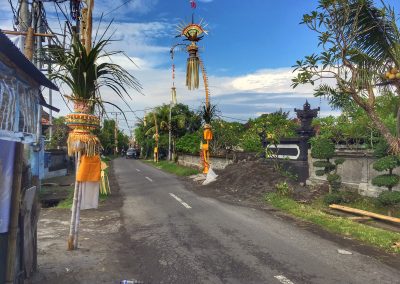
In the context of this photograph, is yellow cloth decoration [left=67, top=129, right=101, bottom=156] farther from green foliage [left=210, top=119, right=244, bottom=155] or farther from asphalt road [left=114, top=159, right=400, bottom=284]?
green foliage [left=210, top=119, right=244, bottom=155]

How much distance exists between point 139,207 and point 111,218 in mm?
1992

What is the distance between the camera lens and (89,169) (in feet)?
23.8

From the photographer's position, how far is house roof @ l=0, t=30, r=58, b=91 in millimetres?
3656

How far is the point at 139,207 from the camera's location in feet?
42.1

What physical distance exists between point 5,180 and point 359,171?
12.5 m

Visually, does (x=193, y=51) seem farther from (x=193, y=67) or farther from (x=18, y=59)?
(x=18, y=59)

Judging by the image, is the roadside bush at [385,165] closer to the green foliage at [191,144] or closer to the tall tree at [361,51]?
the tall tree at [361,51]

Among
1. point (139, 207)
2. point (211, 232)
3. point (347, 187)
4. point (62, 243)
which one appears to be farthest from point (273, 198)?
point (62, 243)

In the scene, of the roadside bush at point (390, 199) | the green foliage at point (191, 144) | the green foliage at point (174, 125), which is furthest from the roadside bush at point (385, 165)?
the green foliage at point (174, 125)

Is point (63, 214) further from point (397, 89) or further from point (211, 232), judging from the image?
point (397, 89)

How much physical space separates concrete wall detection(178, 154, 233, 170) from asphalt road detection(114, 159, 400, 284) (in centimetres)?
1361

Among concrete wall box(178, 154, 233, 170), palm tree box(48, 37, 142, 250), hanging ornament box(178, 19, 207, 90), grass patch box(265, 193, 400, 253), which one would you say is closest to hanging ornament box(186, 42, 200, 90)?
hanging ornament box(178, 19, 207, 90)

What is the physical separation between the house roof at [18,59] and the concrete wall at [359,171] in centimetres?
1129

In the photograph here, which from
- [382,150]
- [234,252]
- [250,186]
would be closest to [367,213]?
[382,150]
